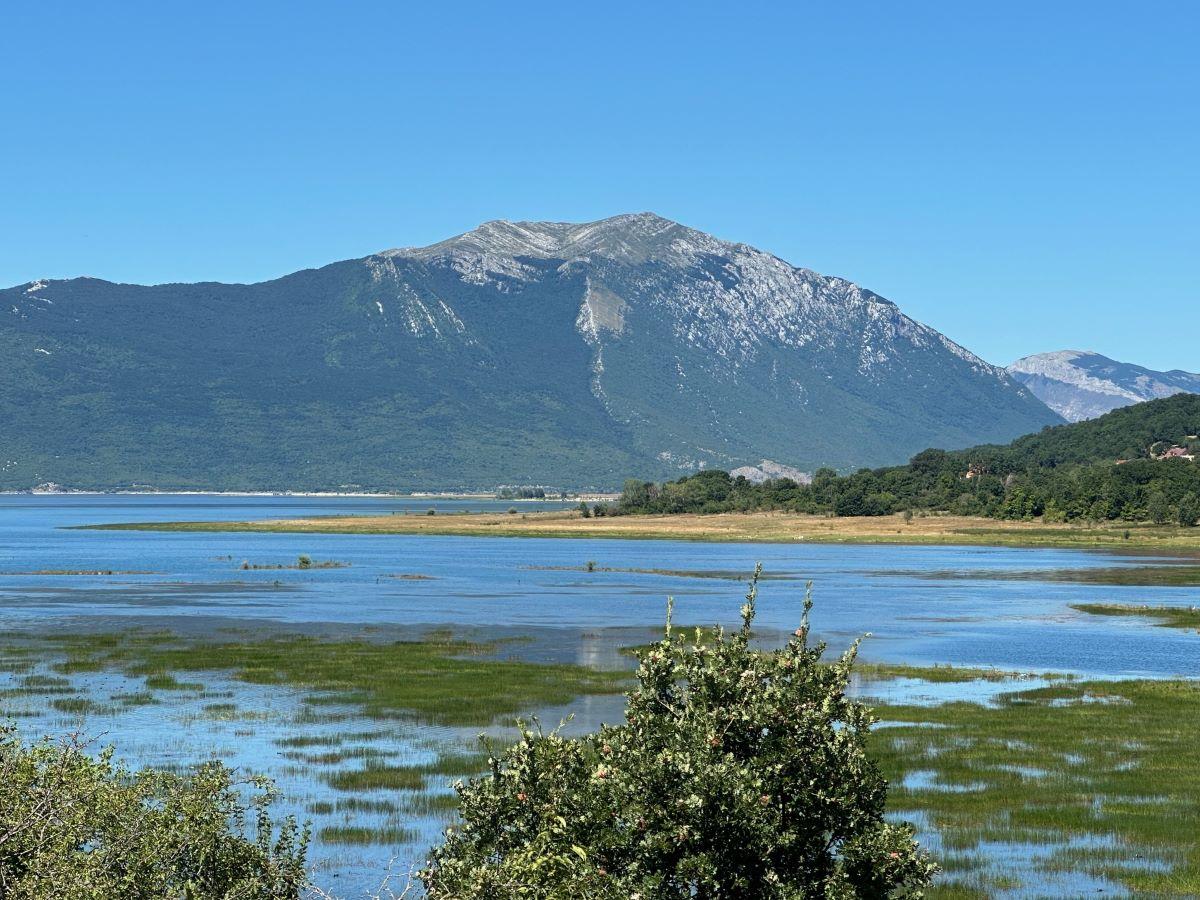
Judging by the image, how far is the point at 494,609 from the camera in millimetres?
87562

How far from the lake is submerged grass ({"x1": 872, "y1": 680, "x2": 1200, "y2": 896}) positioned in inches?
391

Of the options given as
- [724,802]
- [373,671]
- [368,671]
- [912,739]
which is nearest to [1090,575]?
[373,671]

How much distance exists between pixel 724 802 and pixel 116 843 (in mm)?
7562

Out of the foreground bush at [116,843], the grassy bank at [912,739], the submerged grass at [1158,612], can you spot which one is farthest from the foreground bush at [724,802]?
the submerged grass at [1158,612]

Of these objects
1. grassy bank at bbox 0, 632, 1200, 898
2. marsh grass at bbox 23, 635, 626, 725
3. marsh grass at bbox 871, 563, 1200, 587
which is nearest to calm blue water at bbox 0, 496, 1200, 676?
marsh grass at bbox 871, 563, 1200, 587

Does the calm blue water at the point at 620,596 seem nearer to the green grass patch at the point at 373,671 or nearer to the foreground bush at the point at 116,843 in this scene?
the green grass patch at the point at 373,671

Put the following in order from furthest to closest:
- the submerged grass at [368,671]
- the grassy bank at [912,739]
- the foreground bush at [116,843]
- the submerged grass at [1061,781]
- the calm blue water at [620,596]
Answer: the calm blue water at [620,596], the submerged grass at [368,671], the grassy bank at [912,739], the submerged grass at [1061,781], the foreground bush at [116,843]

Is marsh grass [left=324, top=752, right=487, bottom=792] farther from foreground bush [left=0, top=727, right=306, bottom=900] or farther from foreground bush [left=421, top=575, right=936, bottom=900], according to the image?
foreground bush [left=421, top=575, right=936, bottom=900]

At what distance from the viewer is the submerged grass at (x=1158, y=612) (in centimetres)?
8033

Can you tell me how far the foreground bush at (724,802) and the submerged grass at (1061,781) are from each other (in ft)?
43.9

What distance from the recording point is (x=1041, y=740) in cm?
4334

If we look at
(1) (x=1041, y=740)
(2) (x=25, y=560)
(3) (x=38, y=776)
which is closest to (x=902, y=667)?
(1) (x=1041, y=740)

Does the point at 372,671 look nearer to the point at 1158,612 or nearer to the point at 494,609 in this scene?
the point at 494,609

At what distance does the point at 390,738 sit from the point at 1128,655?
125ft
